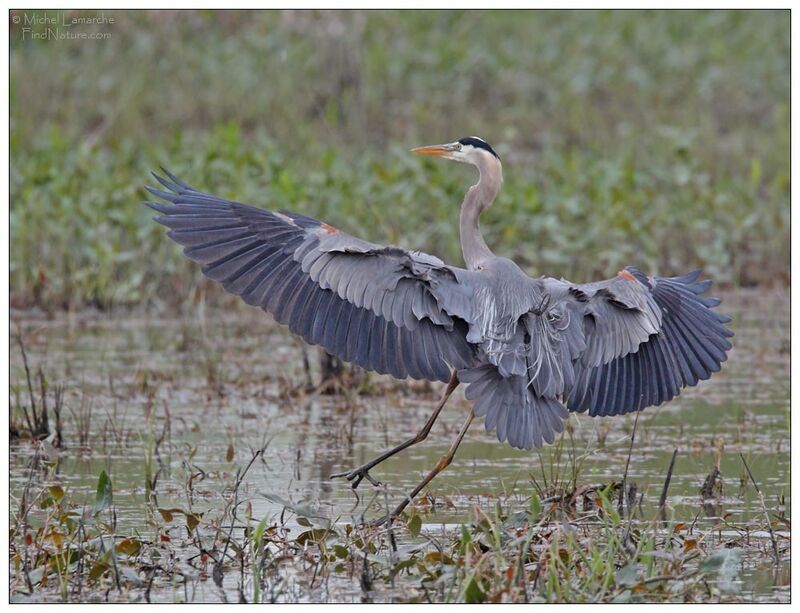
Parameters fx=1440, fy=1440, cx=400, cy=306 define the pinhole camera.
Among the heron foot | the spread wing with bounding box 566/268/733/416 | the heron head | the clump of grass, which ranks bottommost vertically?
the heron foot

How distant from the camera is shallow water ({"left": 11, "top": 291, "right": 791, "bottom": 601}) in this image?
235 inches

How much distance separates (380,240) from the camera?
1067 centimetres

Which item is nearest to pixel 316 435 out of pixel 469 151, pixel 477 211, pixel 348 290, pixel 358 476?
pixel 358 476

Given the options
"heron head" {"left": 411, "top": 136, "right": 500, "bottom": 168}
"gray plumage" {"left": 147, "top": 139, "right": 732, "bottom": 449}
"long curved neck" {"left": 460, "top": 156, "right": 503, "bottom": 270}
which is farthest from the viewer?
"heron head" {"left": 411, "top": 136, "right": 500, "bottom": 168}

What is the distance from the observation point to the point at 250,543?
5086mm

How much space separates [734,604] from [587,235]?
19.8 feet

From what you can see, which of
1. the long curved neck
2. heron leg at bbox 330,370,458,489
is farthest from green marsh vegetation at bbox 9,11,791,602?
the long curved neck

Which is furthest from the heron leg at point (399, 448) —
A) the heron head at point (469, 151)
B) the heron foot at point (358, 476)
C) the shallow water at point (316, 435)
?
the heron head at point (469, 151)

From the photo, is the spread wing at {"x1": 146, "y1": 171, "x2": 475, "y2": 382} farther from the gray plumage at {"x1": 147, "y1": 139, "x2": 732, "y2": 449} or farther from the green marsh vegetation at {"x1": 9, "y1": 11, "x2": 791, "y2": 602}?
the green marsh vegetation at {"x1": 9, "y1": 11, "x2": 791, "y2": 602}

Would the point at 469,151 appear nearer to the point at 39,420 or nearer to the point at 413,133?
the point at 39,420

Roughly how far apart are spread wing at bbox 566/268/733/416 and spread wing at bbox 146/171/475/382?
1.74 ft

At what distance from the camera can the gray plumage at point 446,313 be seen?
18.3 feet

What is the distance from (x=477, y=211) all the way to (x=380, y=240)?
419cm

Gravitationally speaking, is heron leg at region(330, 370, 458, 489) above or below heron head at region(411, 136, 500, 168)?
below
